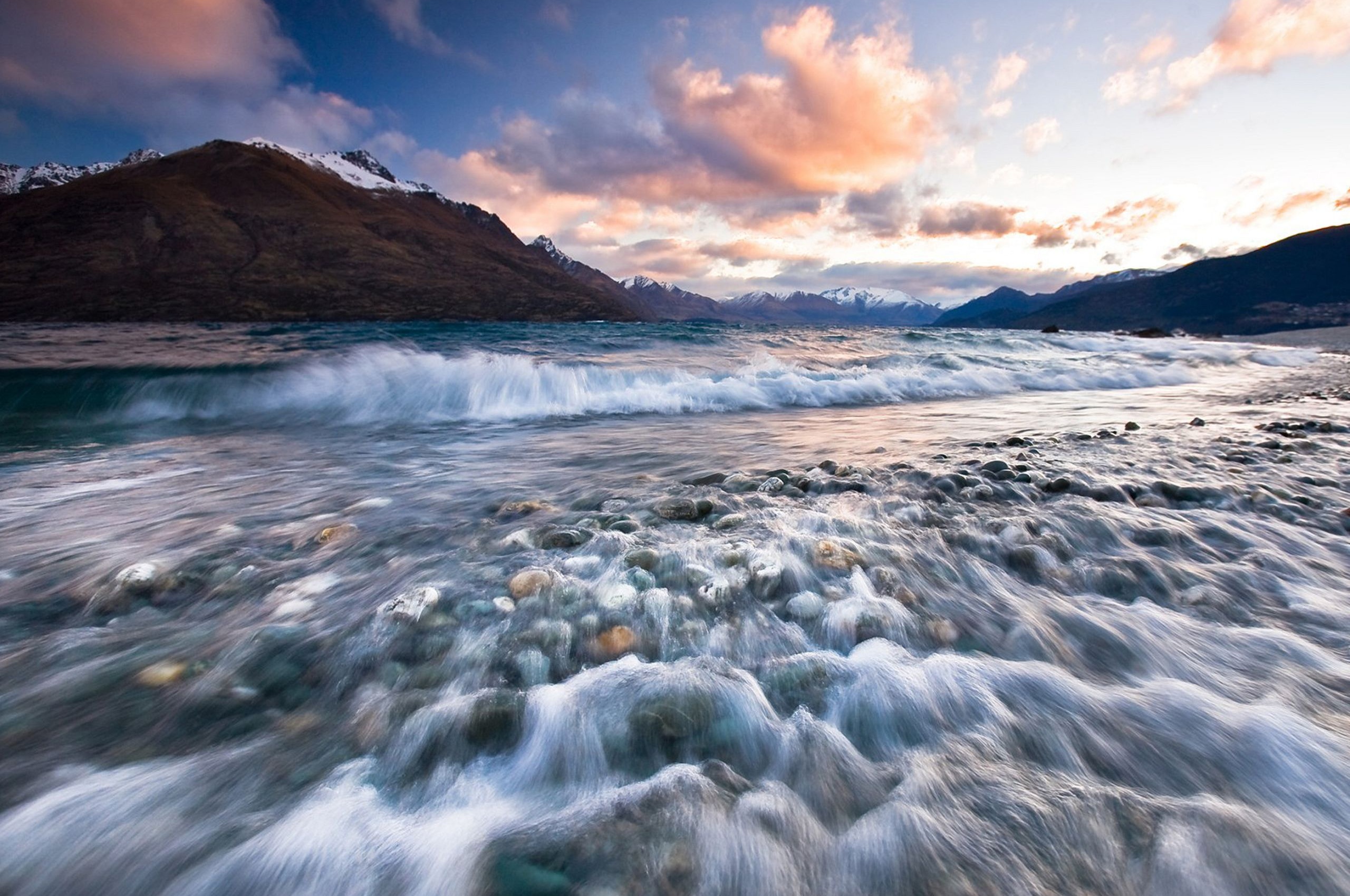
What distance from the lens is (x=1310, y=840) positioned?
126 cm

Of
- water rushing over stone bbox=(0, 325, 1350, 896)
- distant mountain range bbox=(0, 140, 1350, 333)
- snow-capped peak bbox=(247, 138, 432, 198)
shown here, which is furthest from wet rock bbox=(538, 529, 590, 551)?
snow-capped peak bbox=(247, 138, 432, 198)

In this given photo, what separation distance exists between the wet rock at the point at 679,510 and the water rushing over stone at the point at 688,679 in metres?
0.03

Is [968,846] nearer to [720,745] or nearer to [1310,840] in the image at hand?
[720,745]

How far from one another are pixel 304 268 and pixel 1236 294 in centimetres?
19001

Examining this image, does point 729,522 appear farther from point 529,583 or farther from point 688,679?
point 688,679

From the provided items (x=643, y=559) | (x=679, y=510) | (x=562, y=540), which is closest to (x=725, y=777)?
(x=643, y=559)

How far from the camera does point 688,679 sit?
1.80 metres

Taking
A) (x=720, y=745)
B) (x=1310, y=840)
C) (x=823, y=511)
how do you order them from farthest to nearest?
(x=823, y=511) < (x=720, y=745) < (x=1310, y=840)

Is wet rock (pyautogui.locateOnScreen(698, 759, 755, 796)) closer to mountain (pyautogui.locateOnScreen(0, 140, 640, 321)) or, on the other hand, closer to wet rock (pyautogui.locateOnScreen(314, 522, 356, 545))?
wet rock (pyautogui.locateOnScreen(314, 522, 356, 545))

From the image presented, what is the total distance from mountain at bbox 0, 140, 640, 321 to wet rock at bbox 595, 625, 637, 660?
94475 mm

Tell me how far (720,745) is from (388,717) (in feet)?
3.35

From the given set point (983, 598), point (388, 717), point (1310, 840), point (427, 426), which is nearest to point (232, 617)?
point (388, 717)

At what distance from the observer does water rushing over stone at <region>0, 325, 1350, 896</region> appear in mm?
1245

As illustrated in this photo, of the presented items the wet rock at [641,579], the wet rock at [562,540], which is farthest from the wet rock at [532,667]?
the wet rock at [562,540]
